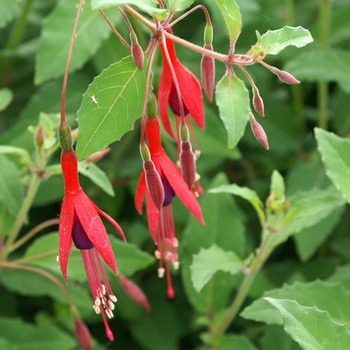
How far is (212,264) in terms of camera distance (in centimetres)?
124

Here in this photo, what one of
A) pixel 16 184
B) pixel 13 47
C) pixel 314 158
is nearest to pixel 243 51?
pixel 314 158

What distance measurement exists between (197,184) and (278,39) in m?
0.29

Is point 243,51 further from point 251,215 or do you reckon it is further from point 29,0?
point 29,0

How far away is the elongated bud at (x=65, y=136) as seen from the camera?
2.64 feet

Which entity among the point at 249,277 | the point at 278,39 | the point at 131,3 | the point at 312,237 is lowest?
the point at 312,237

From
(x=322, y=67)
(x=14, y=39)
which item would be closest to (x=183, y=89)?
(x=322, y=67)

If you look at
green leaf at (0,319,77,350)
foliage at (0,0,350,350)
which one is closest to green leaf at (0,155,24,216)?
foliage at (0,0,350,350)

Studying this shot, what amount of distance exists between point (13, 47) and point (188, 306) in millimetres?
905

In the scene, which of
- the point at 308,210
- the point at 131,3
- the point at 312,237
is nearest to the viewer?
the point at 131,3

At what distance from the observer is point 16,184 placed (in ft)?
4.33

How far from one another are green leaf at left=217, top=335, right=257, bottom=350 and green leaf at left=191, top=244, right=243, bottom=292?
19cm

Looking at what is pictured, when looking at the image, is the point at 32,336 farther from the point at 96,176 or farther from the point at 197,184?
the point at 197,184

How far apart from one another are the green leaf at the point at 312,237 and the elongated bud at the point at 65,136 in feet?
2.65

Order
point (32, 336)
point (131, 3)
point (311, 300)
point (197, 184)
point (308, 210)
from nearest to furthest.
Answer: point (131, 3) → point (197, 184) → point (311, 300) → point (308, 210) → point (32, 336)
